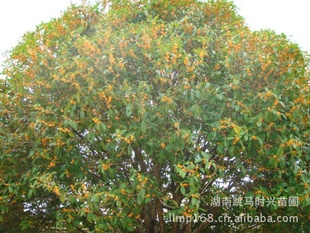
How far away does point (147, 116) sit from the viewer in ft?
9.49

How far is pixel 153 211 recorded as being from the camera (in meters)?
3.97

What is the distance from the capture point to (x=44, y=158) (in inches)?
125

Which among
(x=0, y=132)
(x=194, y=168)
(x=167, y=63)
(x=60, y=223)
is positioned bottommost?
(x=60, y=223)

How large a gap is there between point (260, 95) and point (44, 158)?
6.26 feet

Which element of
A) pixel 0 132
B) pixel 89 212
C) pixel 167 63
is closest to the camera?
pixel 89 212

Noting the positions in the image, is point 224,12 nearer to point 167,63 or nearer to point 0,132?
point 167,63

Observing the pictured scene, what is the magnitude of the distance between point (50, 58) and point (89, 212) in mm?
1371

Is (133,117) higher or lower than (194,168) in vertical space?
higher

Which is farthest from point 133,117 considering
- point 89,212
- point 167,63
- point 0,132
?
point 0,132

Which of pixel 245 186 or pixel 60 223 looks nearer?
pixel 60 223

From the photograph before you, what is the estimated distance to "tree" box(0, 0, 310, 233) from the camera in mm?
2846

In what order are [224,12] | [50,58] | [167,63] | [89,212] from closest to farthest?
[89,212]
[167,63]
[50,58]
[224,12]

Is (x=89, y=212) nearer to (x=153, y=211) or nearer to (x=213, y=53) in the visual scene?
(x=153, y=211)

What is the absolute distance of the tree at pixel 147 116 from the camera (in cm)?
285
